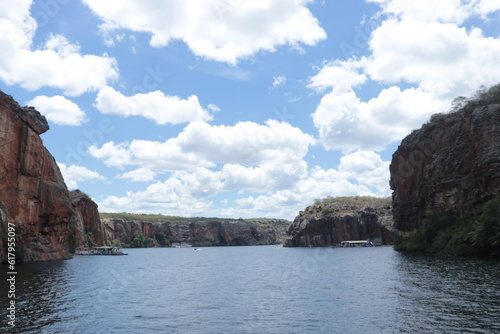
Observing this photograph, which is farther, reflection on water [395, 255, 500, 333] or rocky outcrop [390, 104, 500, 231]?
rocky outcrop [390, 104, 500, 231]

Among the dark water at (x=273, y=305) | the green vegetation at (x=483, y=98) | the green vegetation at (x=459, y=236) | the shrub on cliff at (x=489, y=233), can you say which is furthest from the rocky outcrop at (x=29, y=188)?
the green vegetation at (x=483, y=98)

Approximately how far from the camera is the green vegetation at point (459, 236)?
227 ft

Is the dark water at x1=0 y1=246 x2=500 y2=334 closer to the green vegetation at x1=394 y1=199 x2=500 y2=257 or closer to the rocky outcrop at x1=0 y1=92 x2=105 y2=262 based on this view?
the green vegetation at x1=394 y1=199 x2=500 y2=257

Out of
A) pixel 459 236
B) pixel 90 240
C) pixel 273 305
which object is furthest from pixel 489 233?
pixel 90 240

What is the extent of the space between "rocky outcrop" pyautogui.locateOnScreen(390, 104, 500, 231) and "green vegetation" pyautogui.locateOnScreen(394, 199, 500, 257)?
495 centimetres

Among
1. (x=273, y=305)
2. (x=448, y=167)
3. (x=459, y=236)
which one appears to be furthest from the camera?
(x=448, y=167)

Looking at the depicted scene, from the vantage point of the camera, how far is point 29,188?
101250 mm

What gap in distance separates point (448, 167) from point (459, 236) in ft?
104

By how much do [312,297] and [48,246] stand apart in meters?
87.3

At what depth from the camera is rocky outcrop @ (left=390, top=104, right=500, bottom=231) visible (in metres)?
90.2

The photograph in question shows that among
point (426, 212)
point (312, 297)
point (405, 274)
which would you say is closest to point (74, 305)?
point (312, 297)

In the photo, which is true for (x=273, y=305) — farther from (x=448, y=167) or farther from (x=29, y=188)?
(x=448, y=167)

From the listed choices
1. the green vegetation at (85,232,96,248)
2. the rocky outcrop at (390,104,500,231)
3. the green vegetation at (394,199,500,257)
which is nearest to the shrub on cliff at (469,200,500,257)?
the green vegetation at (394,199,500,257)

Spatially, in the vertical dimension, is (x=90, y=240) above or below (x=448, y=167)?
below
